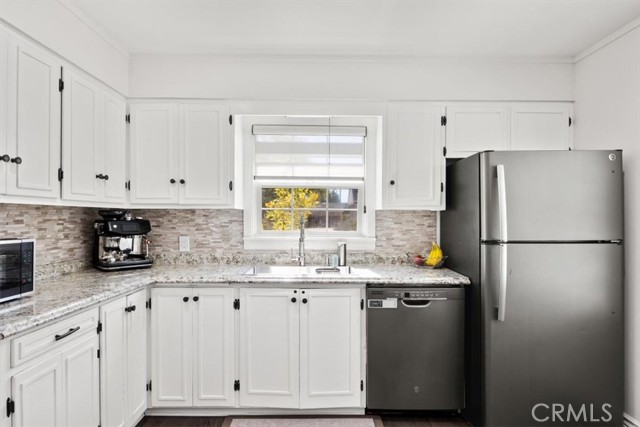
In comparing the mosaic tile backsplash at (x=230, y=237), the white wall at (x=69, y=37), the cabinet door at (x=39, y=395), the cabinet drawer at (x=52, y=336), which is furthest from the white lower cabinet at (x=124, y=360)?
the white wall at (x=69, y=37)

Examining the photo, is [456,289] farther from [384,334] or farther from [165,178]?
[165,178]

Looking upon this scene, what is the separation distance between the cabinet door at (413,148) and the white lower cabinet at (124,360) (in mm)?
1942

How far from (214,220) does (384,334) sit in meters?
1.65

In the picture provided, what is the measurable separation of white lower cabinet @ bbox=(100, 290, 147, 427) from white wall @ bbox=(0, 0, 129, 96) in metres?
1.44

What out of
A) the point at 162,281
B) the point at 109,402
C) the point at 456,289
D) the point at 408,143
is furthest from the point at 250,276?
the point at 408,143

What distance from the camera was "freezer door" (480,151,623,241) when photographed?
2053 millimetres

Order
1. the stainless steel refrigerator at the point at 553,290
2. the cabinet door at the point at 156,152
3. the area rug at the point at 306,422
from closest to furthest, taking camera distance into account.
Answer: the stainless steel refrigerator at the point at 553,290, the area rug at the point at 306,422, the cabinet door at the point at 156,152

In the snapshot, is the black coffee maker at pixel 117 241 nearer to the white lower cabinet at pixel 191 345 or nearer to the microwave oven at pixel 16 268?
the white lower cabinet at pixel 191 345

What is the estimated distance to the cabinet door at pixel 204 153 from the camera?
261cm

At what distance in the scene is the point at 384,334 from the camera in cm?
227

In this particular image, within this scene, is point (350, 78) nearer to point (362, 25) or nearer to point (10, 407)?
point (362, 25)

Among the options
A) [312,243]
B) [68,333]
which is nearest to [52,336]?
[68,333]

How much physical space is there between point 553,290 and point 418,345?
880 mm

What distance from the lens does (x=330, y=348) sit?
229 cm
